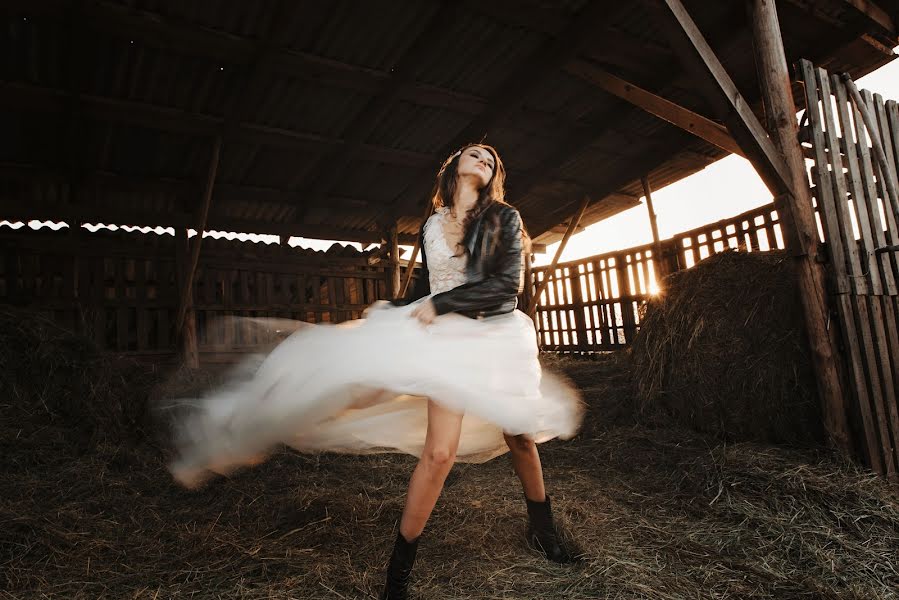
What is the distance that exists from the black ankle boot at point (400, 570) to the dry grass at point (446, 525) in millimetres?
133

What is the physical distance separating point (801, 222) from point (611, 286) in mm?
5675

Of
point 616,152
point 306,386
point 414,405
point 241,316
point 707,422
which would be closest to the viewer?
point 306,386

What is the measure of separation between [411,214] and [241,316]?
2956 millimetres

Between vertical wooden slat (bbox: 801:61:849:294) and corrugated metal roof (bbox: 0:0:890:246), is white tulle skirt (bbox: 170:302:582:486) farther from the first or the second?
corrugated metal roof (bbox: 0:0:890:246)

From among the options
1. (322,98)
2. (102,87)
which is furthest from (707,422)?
(102,87)

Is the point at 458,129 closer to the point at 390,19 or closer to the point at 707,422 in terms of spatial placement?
the point at 390,19

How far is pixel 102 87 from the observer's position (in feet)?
14.8

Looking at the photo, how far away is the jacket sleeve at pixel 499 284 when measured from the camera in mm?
2037

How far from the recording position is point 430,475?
188 cm

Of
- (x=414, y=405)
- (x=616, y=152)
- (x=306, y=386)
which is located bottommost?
(x=414, y=405)

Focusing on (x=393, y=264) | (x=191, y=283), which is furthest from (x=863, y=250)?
(x=191, y=283)

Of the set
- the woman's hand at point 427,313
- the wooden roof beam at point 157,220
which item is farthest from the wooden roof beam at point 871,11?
the wooden roof beam at point 157,220

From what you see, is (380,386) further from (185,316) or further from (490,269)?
(185,316)

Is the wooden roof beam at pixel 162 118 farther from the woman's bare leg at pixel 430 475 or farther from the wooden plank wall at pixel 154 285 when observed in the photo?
the woman's bare leg at pixel 430 475
